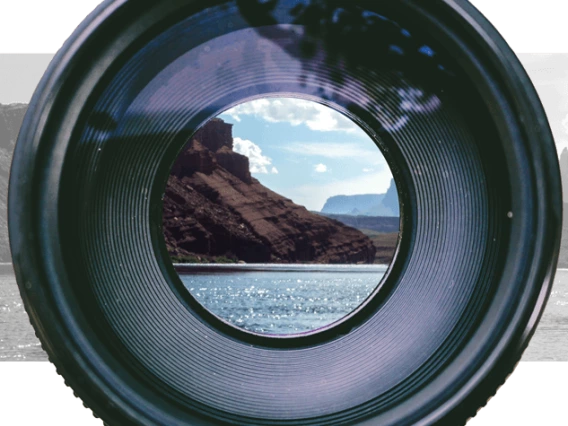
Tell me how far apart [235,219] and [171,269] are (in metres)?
68.2

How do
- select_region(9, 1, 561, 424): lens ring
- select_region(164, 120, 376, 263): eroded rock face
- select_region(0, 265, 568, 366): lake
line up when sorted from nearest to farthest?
select_region(9, 1, 561, 424): lens ring < select_region(0, 265, 568, 366): lake < select_region(164, 120, 376, 263): eroded rock face

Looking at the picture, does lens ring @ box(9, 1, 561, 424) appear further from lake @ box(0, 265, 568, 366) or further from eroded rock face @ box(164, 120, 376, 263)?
eroded rock face @ box(164, 120, 376, 263)

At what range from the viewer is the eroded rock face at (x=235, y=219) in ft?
222

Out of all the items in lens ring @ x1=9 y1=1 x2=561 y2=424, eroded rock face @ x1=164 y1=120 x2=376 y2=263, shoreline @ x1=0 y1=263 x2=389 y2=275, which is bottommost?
lens ring @ x1=9 y1=1 x2=561 y2=424

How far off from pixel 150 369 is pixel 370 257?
76878mm

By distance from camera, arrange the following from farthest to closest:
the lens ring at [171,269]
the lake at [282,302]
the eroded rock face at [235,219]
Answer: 1. the eroded rock face at [235,219]
2. the lake at [282,302]
3. the lens ring at [171,269]

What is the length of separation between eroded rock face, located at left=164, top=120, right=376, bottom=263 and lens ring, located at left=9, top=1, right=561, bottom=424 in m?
63.2

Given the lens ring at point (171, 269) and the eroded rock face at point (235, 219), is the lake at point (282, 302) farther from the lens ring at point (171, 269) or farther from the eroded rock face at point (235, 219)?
the eroded rock face at point (235, 219)

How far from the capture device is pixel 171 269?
2430mm

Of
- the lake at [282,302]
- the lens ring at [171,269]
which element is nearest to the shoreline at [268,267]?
the lake at [282,302]

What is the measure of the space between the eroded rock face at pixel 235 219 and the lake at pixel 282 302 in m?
2.35

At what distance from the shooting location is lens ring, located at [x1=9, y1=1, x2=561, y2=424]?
182cm

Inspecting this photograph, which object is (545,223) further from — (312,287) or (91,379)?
(312,287)

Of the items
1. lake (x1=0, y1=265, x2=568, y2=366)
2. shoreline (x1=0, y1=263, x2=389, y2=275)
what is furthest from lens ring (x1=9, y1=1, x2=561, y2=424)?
shoreline (x1=0, y1=263, x2=389, y2=275)
